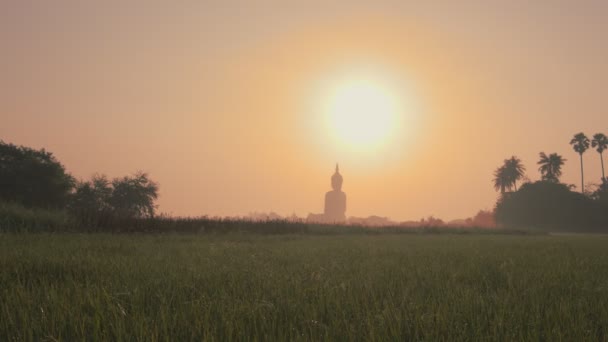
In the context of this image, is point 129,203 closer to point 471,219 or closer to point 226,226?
point 226,226

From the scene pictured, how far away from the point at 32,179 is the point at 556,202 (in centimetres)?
8779

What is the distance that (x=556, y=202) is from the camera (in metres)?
72.8

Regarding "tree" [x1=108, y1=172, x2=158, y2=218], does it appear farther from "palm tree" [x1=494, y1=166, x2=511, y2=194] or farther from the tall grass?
"palm tree" [x1=494, y1=166, x2=511, y2=194]

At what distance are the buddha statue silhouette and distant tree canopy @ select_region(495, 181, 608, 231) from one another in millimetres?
51901

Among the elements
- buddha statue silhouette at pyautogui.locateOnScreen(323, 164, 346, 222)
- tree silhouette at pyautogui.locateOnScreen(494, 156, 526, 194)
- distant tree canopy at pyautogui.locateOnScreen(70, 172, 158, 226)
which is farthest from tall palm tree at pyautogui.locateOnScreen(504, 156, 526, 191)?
distant tree canopy at pyautogui.locateOnScreen(70, 172, 158, 226)

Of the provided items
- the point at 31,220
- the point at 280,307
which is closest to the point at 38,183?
the point at 31,220

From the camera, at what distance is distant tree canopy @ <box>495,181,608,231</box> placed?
6762 centimetres

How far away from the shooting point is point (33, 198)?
4141cm

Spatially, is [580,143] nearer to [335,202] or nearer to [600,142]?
[600,142]

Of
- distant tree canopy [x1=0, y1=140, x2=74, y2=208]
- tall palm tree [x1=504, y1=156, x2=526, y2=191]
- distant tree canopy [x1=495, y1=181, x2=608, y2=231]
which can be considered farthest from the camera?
tall palm tree [x1=504, y1=156, x2=526, y2=191]

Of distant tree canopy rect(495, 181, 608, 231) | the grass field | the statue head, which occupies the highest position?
the statue head

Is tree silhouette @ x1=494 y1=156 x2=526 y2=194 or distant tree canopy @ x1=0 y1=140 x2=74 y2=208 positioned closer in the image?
distant tree canopy @ x1=0 y1=140 x2=74 y2=208

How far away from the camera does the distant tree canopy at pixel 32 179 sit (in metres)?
41.3

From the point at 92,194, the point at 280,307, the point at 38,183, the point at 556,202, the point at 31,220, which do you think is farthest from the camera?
the point at 556,202
